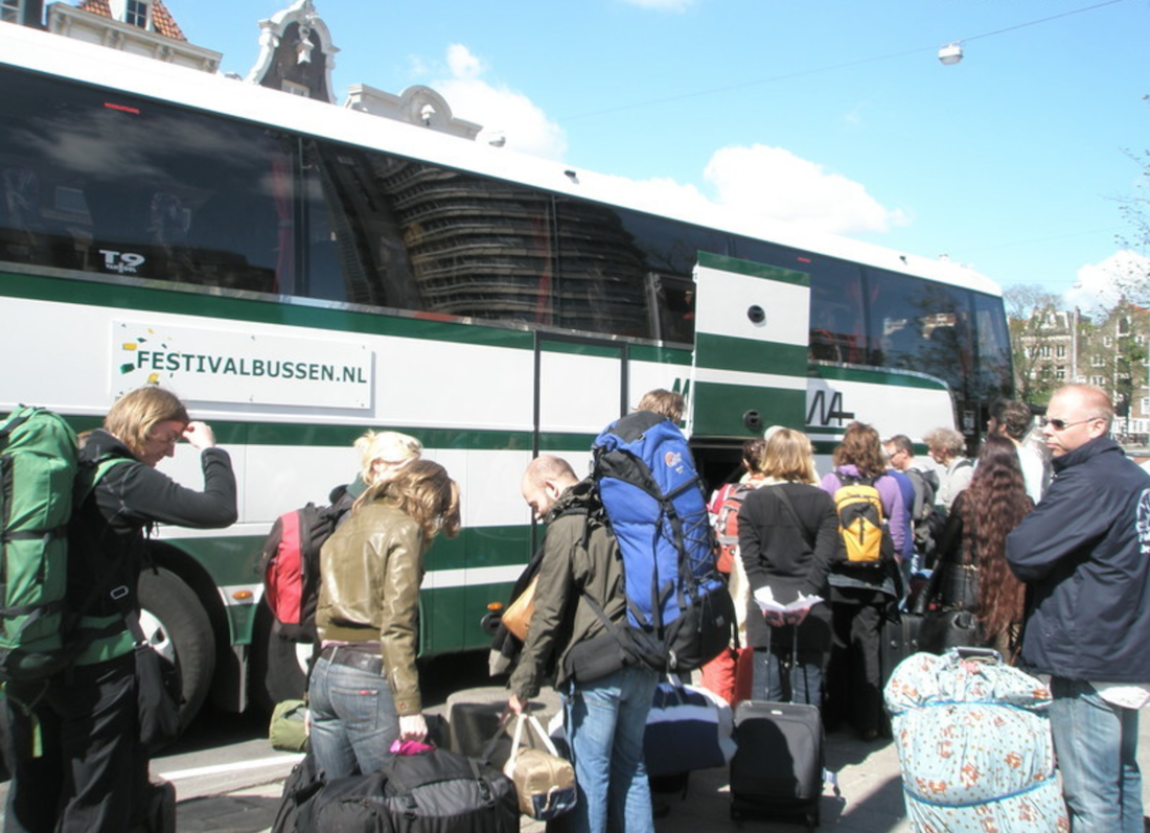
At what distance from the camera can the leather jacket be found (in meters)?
3.55

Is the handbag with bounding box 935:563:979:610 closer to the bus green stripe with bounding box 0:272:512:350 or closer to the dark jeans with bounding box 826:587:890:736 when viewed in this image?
the dark jeans with bounding box 826:587:890:736

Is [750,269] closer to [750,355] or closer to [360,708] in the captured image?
[750,355]

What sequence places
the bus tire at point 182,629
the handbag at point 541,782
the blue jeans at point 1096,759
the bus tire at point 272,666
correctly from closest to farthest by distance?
the handbag at point 541,782, the blue jeans at point 1096,759, the bus tire at point 182,629, the bus tire at point 272,666

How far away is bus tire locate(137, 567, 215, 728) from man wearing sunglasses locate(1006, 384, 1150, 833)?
433 centimetres

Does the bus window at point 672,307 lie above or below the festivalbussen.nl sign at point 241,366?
above

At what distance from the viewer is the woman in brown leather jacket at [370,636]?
3.57 m

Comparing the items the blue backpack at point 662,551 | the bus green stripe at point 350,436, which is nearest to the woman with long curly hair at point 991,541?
the blue backpack at point 662,551

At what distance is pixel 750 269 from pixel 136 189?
5.16m

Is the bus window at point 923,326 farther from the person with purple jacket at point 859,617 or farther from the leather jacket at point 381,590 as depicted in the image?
the leather jacket at point 381,590

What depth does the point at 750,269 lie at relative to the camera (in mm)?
9180

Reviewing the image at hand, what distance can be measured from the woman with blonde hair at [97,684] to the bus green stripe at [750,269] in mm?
6008

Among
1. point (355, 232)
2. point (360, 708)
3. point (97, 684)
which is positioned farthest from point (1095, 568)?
point (355, 232)

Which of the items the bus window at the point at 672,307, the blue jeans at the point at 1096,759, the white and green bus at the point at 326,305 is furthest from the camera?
the bus window at the point at 672,307

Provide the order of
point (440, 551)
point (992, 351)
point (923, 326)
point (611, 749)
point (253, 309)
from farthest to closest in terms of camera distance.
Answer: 1. point (992, 351)
2. point (923, 326)
3. point (440, 551)
4. point (253, 309)
5. point (611, 749)
